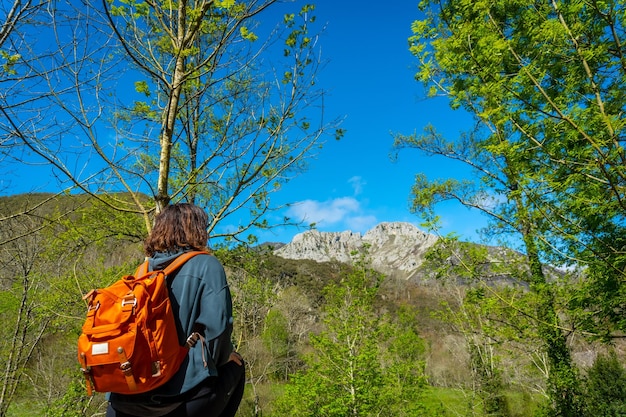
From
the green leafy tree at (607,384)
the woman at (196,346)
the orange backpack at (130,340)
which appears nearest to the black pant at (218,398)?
the woman at (196,346)

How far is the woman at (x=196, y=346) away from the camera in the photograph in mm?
1435

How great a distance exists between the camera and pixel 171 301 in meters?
1.56

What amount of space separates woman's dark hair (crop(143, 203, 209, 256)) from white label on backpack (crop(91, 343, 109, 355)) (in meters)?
0.48

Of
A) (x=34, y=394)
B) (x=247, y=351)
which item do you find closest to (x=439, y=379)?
(x=247, y=351)

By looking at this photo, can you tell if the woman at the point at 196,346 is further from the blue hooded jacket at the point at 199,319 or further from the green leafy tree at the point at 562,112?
the green leafy tree at the point at 562,112

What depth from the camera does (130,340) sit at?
1372mm

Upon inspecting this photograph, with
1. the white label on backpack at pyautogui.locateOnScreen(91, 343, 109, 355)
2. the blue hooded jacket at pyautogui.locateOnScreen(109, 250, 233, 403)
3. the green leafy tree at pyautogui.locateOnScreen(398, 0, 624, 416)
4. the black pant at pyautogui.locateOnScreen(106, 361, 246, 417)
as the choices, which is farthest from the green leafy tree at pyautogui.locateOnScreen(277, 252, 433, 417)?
the white label on backpack at pyautogui.locateOnScreen(91, 343, 109, 355)

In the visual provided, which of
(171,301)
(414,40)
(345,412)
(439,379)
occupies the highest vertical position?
(414,40)

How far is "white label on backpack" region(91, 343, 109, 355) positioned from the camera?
1376 millimetres

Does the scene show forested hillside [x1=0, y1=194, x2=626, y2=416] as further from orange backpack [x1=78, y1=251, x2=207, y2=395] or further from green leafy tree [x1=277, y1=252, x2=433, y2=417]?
orange backpack [x1=78, y1=251, x2=207, y2=395]

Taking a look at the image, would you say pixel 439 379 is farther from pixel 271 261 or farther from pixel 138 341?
pixel 138 341

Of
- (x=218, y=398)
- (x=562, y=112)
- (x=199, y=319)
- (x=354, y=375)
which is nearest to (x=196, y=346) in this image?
(x=199, y=319)

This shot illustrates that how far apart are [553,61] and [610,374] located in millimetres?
9860

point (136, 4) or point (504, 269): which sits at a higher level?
point (136, 4)
